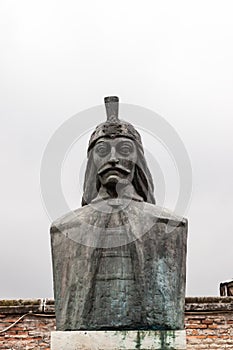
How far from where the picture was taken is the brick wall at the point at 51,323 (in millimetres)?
9273

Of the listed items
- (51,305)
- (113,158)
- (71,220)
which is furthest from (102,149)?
(51,305)

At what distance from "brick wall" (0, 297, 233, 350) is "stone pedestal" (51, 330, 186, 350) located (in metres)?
6.14

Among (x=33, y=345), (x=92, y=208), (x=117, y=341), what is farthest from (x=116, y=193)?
(x=33, y=345)

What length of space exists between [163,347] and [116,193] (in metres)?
1.17

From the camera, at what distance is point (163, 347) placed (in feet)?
10.9

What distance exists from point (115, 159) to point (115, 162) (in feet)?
0.07

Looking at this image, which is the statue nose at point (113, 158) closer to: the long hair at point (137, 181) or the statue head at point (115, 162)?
the statue head at point (115, 162)

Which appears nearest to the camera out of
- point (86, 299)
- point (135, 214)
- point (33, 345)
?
point (86, 299)

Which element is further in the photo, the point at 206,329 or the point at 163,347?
the point at 206,329

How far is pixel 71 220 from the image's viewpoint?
13.3 ft

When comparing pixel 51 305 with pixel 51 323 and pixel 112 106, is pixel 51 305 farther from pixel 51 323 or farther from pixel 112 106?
pixel 112 106

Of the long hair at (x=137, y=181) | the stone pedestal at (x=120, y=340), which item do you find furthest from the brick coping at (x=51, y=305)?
the stone pedestal at (x=120, y=340)

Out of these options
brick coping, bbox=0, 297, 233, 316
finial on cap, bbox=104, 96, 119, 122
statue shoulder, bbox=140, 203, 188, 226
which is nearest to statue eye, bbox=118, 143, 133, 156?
finial on cap, bbox=104, 96, 119, 122

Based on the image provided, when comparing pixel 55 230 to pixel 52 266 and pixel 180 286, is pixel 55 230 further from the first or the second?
pixel 180 286
